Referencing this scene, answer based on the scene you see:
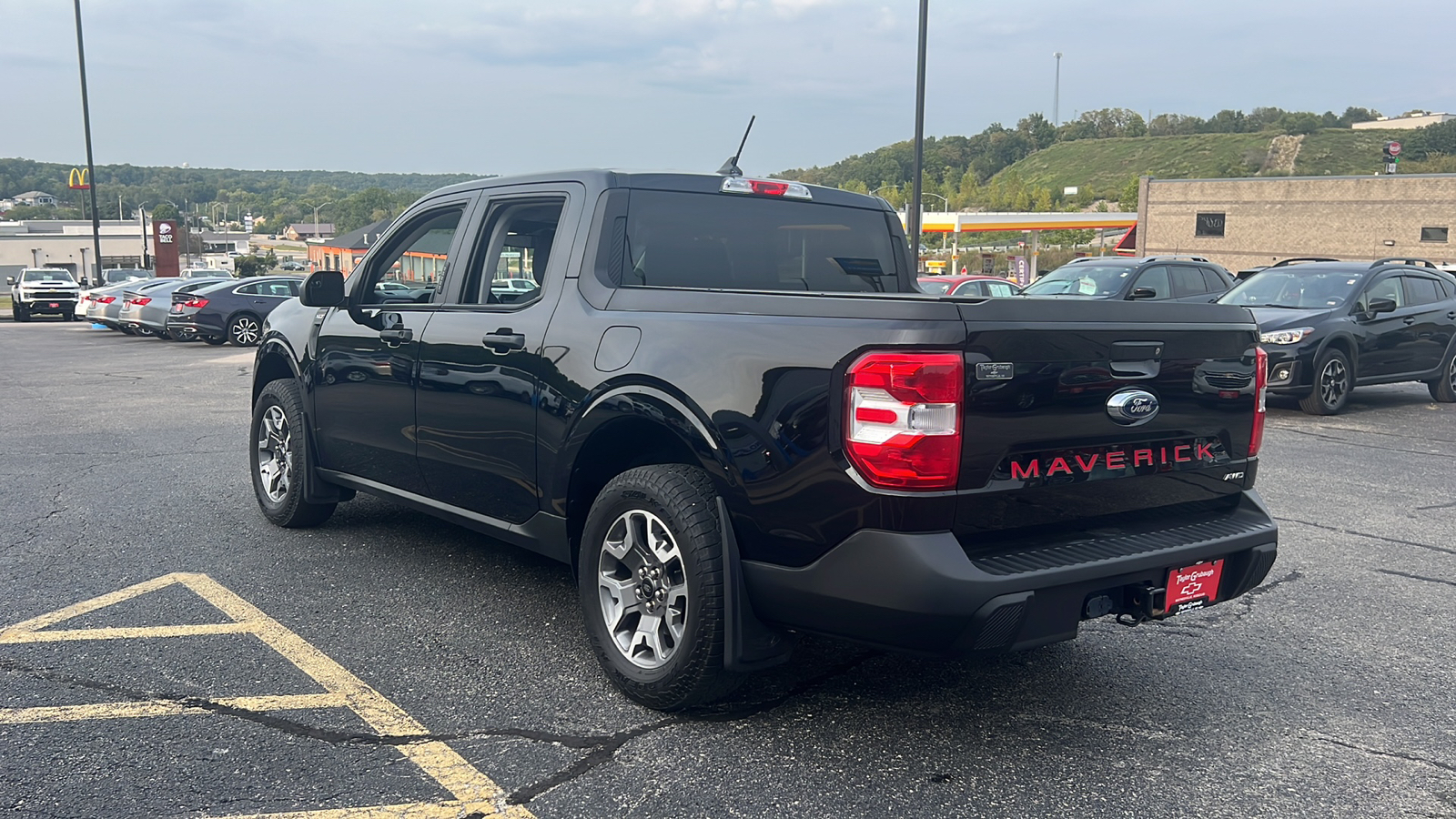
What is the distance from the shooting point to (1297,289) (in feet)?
41.2

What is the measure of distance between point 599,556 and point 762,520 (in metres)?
0.85

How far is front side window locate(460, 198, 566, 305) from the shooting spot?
457cm

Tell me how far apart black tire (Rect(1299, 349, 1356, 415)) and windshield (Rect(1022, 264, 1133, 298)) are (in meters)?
3.09

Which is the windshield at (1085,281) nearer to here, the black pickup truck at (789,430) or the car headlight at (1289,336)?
the car headlight at (1289,336)

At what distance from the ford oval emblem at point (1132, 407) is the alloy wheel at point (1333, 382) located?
30.9ft

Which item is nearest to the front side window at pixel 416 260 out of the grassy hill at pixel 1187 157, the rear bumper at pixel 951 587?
the rear bumper at pixel 951 587

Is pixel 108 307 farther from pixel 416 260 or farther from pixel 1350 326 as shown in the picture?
pixel 1350 326

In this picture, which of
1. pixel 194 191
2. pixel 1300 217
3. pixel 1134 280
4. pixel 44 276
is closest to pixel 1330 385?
pixel 1134 280

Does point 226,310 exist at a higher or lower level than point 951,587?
lower

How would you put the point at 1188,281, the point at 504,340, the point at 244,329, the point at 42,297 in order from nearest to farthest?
the point at 504,340
the point at 1188,281
the point at 244,329
the point at 42,297

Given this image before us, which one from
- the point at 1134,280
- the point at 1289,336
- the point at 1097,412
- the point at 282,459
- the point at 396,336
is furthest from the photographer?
the point at 1134,280

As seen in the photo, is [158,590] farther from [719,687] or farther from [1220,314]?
[1220,314]

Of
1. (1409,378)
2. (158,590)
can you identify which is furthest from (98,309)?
(1409,378)

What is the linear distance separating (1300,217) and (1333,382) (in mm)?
48168
